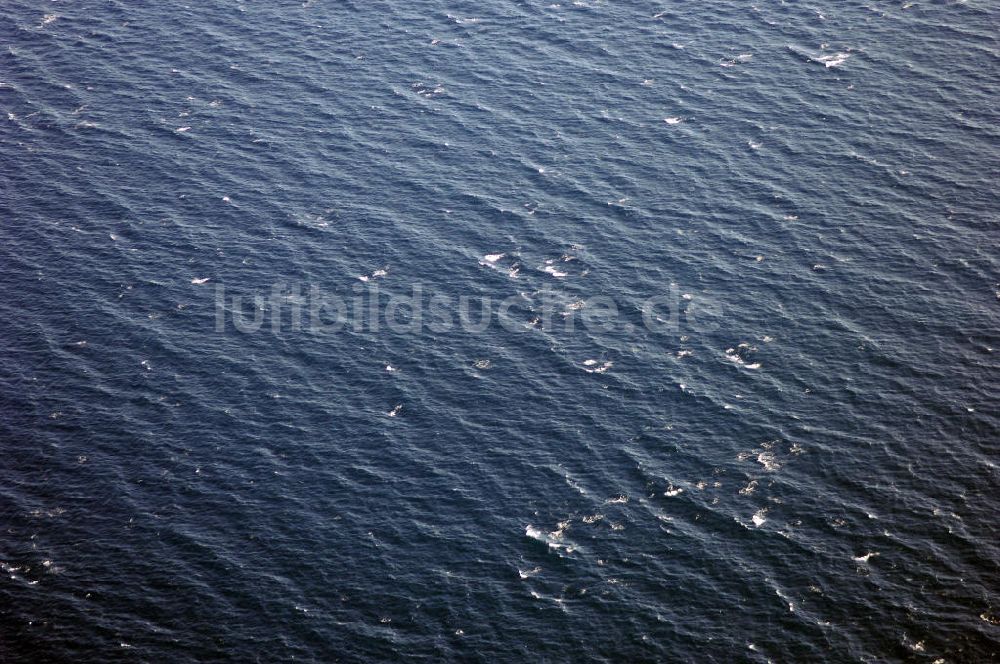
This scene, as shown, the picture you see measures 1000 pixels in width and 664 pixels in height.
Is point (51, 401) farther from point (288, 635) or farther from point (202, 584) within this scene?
point (288, 635)

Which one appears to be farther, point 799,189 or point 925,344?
point 799,189

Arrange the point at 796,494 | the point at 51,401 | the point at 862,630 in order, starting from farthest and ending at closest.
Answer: the point at 51,401 → the point at 796,494 → the point at 862,630

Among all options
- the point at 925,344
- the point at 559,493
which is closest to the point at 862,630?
the point at 559,493

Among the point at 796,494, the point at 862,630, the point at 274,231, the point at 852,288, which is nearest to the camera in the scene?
the point at 862,630

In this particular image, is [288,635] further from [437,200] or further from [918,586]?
[437,200]

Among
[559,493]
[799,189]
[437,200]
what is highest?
[799,189]

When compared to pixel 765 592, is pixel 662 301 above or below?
above

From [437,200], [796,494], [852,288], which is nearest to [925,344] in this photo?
[852,288]
